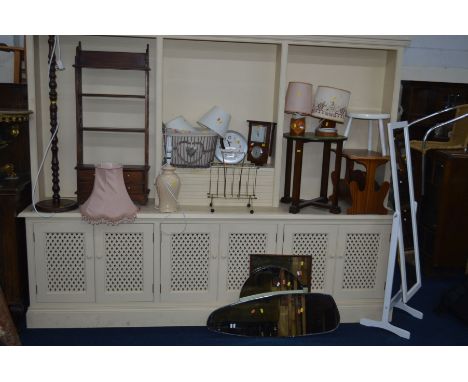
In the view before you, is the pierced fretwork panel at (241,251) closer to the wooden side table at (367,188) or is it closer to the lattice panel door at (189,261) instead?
the lattice panel door at (189,261)

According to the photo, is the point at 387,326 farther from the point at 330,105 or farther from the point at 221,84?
the point at 221,84

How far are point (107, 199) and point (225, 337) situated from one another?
3.60 feet

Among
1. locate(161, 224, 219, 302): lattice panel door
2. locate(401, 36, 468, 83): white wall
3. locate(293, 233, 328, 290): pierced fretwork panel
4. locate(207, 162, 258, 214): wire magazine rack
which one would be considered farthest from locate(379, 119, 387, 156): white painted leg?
locate(401, 36, 468, 83): white wall

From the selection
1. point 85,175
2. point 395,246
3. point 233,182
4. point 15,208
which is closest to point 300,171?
point 233,182

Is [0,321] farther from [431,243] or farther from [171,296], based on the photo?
[431,243]

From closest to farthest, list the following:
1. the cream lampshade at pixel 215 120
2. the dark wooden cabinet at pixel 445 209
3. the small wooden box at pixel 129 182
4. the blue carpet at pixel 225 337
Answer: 1. the blue carpet at pixel 225 337
2. the small wooden box at pixel 129 182
3. the cream lampshade at pixel 215 120
4. the dark wooden cabinet at pixel 445 209

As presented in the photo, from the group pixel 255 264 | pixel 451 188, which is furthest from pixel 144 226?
pixel 451 188

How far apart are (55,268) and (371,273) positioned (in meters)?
2.01

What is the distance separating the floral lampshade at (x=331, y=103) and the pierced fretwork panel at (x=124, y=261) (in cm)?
136

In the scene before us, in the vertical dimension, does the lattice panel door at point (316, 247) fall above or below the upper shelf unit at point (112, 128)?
below

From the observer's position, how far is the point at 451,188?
375 cm

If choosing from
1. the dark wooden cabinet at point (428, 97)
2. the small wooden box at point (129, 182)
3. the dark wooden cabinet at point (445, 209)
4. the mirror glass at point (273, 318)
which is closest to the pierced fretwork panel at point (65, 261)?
the small wooden box at point (129, 182)

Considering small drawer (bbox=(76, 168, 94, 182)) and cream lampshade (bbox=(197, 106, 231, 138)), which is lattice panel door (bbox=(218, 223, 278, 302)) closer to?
cream lampshade (bbox=(197, 106, 231, 138))

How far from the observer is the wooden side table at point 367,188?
297cm
